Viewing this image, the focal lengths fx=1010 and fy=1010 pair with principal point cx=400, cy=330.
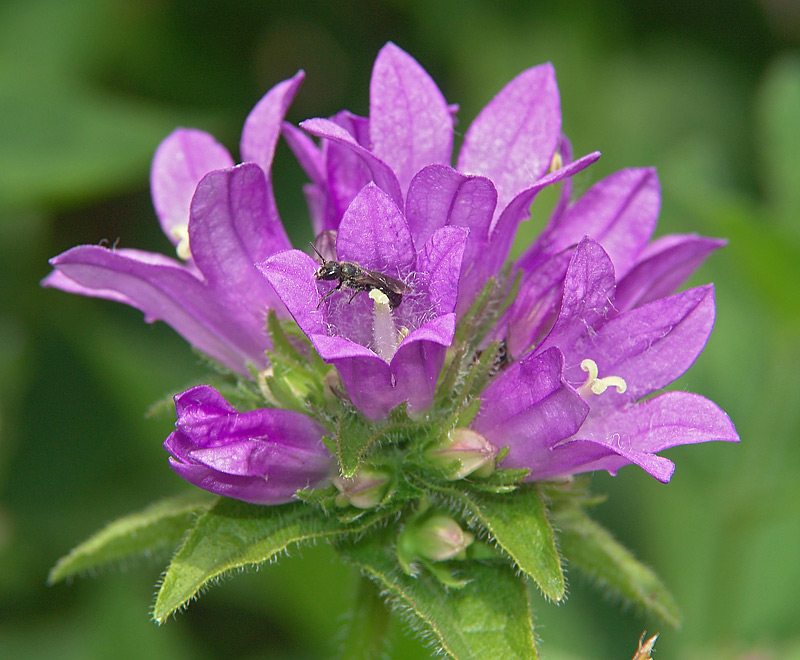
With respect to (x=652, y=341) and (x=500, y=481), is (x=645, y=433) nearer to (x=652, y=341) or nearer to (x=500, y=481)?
(x=652, y=341)

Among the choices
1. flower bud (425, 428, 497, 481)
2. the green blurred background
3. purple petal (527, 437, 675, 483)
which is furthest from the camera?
the green blurred background

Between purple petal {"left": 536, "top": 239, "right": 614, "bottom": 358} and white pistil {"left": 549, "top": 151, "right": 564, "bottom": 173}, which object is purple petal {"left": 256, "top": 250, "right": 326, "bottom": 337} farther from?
white pistil {"left": 549, "top": 151, "right": 564, "bottom": 173}

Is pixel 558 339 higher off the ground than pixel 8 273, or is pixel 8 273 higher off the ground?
pixel 558 339

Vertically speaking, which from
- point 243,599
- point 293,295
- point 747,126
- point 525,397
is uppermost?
point 293,295

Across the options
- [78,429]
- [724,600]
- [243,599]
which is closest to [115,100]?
[78,429]

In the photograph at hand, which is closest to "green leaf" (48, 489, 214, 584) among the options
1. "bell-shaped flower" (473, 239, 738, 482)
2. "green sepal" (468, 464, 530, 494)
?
"green sepal" (468, 464, 530, 494)

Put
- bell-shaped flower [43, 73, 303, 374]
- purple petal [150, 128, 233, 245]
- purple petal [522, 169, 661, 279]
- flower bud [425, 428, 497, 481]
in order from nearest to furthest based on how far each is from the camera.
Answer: flower bud [425, 428, 497, 481], bell-shaped flower [43, 73, 303, 374], purple petal [522, 169, 661, 279], purple petal [150, 128, 233, 245]

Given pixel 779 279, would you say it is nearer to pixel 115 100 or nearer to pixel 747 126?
pixel 747 126
